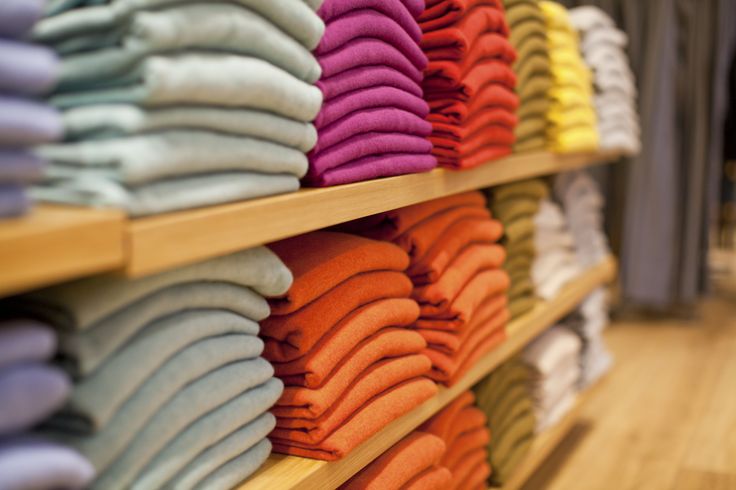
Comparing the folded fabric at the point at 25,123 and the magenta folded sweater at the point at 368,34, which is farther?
the magenta folded sweater at the point at 368,34

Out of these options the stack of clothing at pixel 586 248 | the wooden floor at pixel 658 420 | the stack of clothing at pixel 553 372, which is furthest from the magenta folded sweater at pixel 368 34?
the wooden floor at pixel 658 420

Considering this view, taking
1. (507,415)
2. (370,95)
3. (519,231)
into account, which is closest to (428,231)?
(370,95)

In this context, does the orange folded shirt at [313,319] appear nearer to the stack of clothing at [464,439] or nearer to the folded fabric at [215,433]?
the folded fabric at [215,433]

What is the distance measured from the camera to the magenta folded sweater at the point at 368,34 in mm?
1196

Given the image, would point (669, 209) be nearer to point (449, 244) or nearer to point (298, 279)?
point (449, 244)

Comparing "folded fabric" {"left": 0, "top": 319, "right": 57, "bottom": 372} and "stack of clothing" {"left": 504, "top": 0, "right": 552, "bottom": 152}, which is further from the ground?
"stack of clothing" {"left": 504, "top": 0, "right": 552, "bottom": 152}

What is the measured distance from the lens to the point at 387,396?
139 centimetres

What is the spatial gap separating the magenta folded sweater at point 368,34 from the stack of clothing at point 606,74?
1.37m

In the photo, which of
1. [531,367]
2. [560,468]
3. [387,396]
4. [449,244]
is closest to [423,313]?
[449,244]

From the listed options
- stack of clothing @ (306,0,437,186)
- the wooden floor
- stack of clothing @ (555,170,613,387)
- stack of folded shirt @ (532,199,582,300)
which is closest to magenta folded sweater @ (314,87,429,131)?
stack of clothing @ (306,0,437,186)

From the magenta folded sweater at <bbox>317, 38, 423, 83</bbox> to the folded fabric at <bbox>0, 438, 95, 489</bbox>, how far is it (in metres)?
0.56

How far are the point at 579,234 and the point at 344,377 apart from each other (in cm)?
158

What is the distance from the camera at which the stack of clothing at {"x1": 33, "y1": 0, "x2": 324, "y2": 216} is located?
2.67 feet

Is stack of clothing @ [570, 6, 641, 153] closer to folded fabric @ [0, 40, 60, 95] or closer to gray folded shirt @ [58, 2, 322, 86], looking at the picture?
gray folded shirt @ [58, 2, 322, 86]
